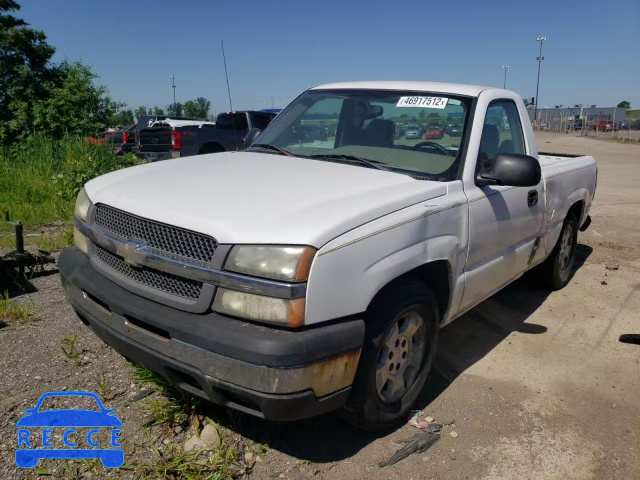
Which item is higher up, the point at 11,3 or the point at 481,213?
the point at 11,3

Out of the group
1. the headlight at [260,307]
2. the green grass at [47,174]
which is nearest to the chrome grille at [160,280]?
the headlight at [260,307]

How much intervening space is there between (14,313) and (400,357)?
9.69 feet

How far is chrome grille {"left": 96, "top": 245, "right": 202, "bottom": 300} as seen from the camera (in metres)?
2.51

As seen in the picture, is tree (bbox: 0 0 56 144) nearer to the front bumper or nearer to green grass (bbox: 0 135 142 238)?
green grass (bbox: 0 135 142 238)

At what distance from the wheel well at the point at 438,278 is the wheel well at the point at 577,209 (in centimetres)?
266

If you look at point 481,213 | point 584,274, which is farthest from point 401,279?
point 584,274

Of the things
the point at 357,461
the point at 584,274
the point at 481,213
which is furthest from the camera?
the point at 584,274

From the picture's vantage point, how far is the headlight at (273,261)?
2.29 metres

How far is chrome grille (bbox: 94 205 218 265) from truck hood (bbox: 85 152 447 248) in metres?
0.04

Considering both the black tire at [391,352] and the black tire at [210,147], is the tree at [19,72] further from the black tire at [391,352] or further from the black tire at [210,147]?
the black tire at [391,352]

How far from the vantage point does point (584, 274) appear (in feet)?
20.4

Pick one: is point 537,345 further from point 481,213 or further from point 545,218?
point 481,213

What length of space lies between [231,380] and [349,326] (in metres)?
0.55

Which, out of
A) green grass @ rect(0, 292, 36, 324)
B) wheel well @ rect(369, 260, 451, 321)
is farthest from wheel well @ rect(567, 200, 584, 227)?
green grass @ rect(0, 292, 36, 324)
